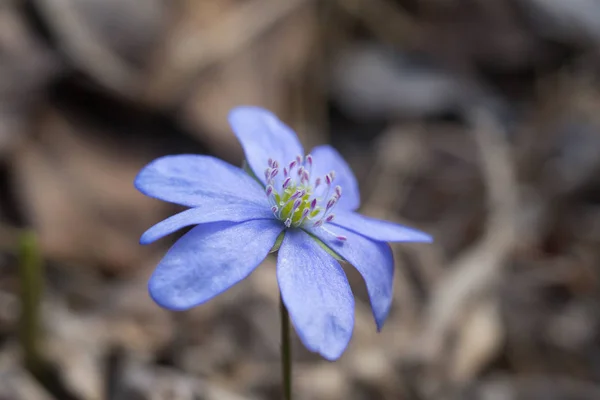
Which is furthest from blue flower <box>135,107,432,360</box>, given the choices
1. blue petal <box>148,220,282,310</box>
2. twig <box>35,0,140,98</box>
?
twig <box>35,0,140,98</box>

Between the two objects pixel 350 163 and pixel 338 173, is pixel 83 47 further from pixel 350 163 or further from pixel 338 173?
pixel 338 173

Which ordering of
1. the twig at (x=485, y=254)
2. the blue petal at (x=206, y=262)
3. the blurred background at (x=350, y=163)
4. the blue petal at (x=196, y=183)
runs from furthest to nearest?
1. the twig at (x=485, y=254)
2. the blurred background at (x=350, y=163)
3. the blue petal at (x=196, y=183)
4. the blue petal at (x=206, y=262)

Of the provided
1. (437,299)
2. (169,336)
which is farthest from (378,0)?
(169,336)

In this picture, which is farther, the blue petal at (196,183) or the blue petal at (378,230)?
the blue petal at (378,230)

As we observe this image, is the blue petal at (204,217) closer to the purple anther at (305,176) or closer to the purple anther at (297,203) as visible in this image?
the purple anther at (297,203)

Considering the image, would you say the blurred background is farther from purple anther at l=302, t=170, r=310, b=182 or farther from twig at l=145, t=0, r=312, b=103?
purple anther at l=302, t=170, r=310, b=182

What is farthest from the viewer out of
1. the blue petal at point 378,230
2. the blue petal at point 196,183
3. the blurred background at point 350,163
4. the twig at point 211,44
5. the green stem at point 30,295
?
the twig at point 211,44

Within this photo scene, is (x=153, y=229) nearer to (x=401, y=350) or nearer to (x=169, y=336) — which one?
(x=169, y=336)

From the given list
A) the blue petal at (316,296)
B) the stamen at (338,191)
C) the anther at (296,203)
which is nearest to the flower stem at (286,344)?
the blue petal at (316,296)

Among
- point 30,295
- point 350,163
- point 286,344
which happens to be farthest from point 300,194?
point 350,163
